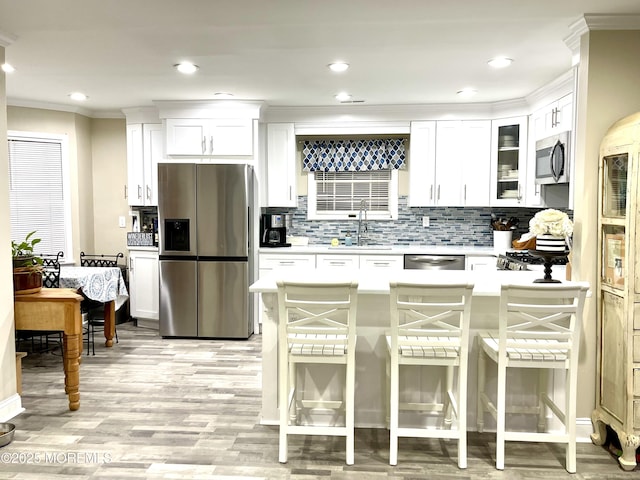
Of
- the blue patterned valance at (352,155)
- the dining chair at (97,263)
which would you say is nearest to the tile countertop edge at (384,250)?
the blue patterned valance at (352,155)

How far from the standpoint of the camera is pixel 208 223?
5.40 metres

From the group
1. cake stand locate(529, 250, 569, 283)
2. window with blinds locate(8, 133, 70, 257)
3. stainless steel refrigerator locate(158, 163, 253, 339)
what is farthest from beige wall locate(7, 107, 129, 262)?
cake stand locate(529, 250, 569, 283)

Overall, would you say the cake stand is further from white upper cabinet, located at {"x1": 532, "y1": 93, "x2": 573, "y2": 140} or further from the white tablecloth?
the white tablecloth

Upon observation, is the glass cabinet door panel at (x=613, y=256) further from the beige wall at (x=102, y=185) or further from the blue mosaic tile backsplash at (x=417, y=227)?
the beige wall at (x=102, y=185)

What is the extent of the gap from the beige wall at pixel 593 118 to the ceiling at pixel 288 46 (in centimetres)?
20

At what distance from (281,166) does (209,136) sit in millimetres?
870

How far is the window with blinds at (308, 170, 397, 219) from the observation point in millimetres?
6312

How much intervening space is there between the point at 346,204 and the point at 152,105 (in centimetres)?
244

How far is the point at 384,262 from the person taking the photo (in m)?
5.70

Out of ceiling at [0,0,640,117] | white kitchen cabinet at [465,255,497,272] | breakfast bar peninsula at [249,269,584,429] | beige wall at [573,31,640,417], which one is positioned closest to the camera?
ceiling at [0,0,640,117]

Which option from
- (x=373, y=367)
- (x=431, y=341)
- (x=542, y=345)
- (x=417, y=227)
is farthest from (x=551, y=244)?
(x=417, y=227)

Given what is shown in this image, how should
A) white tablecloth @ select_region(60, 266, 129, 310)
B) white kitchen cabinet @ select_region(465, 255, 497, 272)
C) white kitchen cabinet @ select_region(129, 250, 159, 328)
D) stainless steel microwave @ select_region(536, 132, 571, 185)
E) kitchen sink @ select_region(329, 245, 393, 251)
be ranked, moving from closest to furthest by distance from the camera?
stainless steel microwave @ select_region(536, 132, 571, 185) → white tablecloth @ select_region(60, 266, 129, 310) → white kitchen cabinet @ select_region(465, 255, 497, 272) → kitchen sink @ select_region(329, 245, 393, 251) → white kitchen cabinet @ select_region(129, 250, 159, 328)

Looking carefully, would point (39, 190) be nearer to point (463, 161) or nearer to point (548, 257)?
point (463, 161)

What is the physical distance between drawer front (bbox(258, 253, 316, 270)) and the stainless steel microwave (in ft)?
7.93
